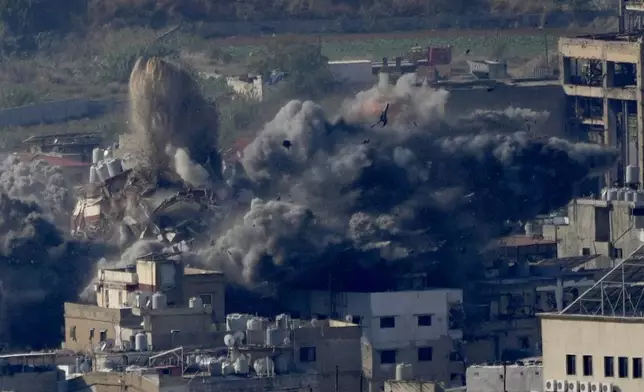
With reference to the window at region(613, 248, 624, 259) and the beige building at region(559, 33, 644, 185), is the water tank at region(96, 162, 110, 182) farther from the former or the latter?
the beige building at region(559, 33, 644, 185)

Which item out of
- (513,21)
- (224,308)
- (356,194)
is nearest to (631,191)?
(356,194)

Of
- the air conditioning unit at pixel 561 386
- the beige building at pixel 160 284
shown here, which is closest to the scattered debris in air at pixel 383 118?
the beige building at pixel 160 284

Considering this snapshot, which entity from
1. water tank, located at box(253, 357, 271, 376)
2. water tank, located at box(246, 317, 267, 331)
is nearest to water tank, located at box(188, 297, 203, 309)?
water tank, located at box(246, 317, 267, 331)

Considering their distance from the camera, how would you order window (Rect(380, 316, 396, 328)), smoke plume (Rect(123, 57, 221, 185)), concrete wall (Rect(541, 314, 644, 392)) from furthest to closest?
smoke plume (Rect(123, 57, 221, 185)) → window (Rect(380, 316, 396, 328)) → concrete wall (Rect(541, 314, 644, 392))

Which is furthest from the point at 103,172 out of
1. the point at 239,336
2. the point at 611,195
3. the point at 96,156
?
the point at 239,336

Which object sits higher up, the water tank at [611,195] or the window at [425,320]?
the water tank at [611,195]

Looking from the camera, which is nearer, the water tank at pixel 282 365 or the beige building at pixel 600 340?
the beige building at pixel 600 340

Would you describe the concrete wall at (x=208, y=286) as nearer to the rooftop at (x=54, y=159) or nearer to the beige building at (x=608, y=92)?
the rooftop at (x=54, y=159)
